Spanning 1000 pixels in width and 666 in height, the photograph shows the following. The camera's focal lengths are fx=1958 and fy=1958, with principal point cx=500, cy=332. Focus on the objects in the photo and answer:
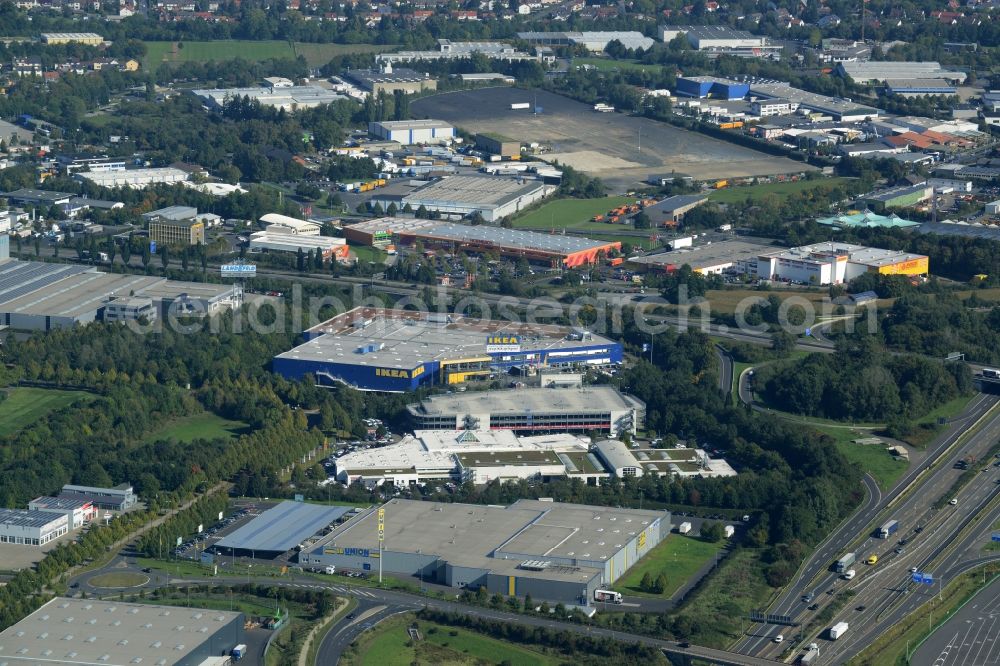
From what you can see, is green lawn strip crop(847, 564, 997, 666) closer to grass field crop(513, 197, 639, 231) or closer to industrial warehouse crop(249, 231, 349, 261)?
industrial warehouse crop(249, 231, 349, 261)

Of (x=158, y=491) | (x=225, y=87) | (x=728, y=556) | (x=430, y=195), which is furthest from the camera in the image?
(x=225, y=87)

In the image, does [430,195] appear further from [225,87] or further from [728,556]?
[728,556]

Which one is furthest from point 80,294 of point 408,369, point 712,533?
point 712,533

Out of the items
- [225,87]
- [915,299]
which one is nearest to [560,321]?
[915,299]

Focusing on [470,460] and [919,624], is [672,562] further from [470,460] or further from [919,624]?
[470,460]

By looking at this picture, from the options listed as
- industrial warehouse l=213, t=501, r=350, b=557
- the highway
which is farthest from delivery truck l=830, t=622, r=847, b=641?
industrial warehouse l=213, t=501, r=350, b=557

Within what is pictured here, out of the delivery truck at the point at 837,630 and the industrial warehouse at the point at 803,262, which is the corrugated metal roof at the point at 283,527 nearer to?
the delivery truck at the point at 837,630
